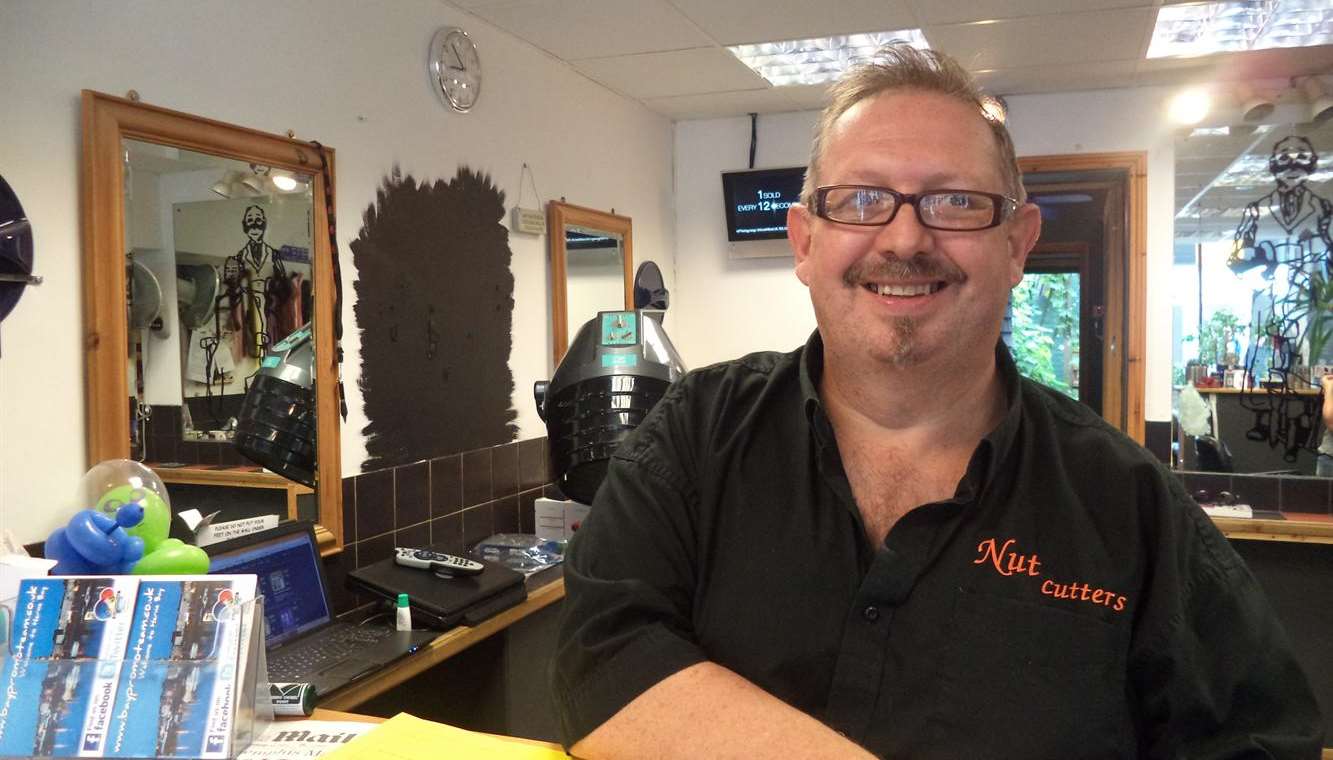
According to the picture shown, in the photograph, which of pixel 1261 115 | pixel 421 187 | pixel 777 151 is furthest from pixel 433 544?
pixel 1261 115

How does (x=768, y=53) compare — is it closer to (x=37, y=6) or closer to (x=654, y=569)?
→ (x=37, y=6)

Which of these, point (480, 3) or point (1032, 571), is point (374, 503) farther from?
point (1032, 571)

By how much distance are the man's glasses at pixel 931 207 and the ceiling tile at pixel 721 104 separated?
12.2 feet

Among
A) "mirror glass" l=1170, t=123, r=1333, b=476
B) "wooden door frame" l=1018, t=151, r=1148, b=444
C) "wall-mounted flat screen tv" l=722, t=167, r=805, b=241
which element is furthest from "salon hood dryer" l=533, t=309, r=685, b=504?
"mirror glass" l=1170, t=123, r=1333, b=476

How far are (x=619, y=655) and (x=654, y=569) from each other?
12cm

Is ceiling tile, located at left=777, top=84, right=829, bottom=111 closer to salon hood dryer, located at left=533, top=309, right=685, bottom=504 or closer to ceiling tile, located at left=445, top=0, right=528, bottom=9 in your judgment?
ceiling tile, located at left=445, top=0, right=528, bottom=9

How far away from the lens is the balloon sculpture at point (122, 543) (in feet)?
4.68

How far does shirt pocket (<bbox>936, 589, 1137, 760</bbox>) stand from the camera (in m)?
1.07

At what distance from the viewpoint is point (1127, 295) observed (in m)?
4.73

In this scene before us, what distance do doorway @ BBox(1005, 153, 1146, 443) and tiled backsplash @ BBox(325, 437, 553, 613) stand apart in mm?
2123

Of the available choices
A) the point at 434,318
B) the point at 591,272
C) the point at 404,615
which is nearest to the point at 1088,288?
the point at 591,272

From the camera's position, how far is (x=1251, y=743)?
3.36 feet

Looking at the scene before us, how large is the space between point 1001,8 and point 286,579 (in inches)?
120

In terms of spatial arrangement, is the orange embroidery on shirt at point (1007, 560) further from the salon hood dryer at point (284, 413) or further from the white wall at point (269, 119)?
the salon hood dryer at point (284, 413)
